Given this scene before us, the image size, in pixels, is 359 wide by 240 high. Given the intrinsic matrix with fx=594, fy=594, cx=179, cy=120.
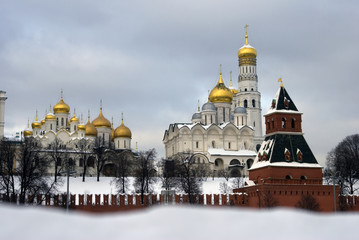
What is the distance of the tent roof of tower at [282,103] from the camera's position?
53.0 metres

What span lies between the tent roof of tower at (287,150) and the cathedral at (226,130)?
1149 inches

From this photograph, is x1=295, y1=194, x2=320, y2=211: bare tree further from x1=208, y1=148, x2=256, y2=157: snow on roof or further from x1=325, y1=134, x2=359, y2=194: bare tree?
x1=208, y1=148, x2=256, y2=157: snow on roof

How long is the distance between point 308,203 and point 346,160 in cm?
2857

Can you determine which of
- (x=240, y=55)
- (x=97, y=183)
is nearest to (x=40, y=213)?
(x=97, y=183)

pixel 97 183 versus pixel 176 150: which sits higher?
pixel 176 150

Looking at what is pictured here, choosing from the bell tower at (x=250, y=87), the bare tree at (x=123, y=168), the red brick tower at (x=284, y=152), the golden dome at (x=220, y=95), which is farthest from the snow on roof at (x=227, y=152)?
the red brick tower at (x=284, y=152)

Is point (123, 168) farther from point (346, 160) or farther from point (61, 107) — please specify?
point (61, 107)

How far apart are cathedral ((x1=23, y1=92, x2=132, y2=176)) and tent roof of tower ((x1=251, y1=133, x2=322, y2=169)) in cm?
3851

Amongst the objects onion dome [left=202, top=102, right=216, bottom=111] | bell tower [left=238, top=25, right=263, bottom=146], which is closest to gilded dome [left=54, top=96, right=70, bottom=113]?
onion dome [left=202, top=102, right=216, bottom=111]

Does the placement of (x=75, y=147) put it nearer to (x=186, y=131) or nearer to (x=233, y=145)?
(x=186, y=131)

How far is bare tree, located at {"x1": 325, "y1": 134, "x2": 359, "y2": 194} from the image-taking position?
228 ft

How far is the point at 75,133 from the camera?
9425 centimetres

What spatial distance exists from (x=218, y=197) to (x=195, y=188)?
6676mm

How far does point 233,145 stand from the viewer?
90188mm
